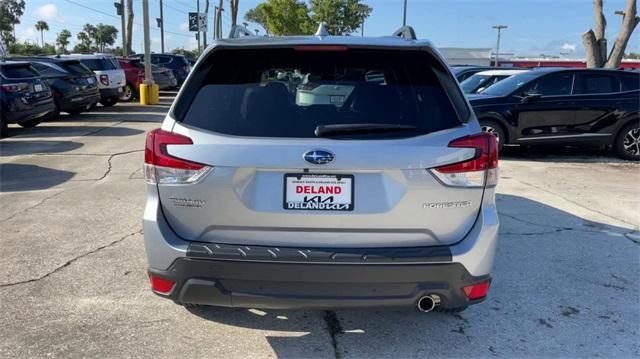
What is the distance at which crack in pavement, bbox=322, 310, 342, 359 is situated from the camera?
10.6 ft

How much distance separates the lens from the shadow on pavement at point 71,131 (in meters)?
12.2

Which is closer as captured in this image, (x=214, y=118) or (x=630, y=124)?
(x=214, y=118)

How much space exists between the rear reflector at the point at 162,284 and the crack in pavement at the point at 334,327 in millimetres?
1041

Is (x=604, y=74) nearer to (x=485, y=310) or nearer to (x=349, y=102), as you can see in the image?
(x=485, y=310)

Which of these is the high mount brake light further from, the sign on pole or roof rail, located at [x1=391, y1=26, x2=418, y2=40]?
the sign on pole

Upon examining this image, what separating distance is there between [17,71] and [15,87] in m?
0.68

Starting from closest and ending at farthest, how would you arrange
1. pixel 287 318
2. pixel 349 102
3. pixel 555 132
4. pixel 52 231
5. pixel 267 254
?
1. pixel 267 254
2. pixel 349 102
3. pixel 287 318
4. pixel 52 231
5. pixel 555 132

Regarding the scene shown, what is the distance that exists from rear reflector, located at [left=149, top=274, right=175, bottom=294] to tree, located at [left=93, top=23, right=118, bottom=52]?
107 metres

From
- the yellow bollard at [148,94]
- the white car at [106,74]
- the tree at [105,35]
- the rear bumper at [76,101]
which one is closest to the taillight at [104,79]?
the white car at [106,74]

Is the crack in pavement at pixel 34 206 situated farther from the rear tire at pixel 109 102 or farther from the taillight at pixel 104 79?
the rear tire at pixel 109 102

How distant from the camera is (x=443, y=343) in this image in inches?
131

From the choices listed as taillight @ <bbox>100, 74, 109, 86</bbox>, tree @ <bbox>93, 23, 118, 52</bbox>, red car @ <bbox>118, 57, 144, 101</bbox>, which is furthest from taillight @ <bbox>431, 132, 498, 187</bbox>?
tree @ <bbox>93, 23, 118, 52</bbox>

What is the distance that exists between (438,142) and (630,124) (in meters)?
9.14

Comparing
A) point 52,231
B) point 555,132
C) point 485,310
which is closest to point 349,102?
point 485,310
